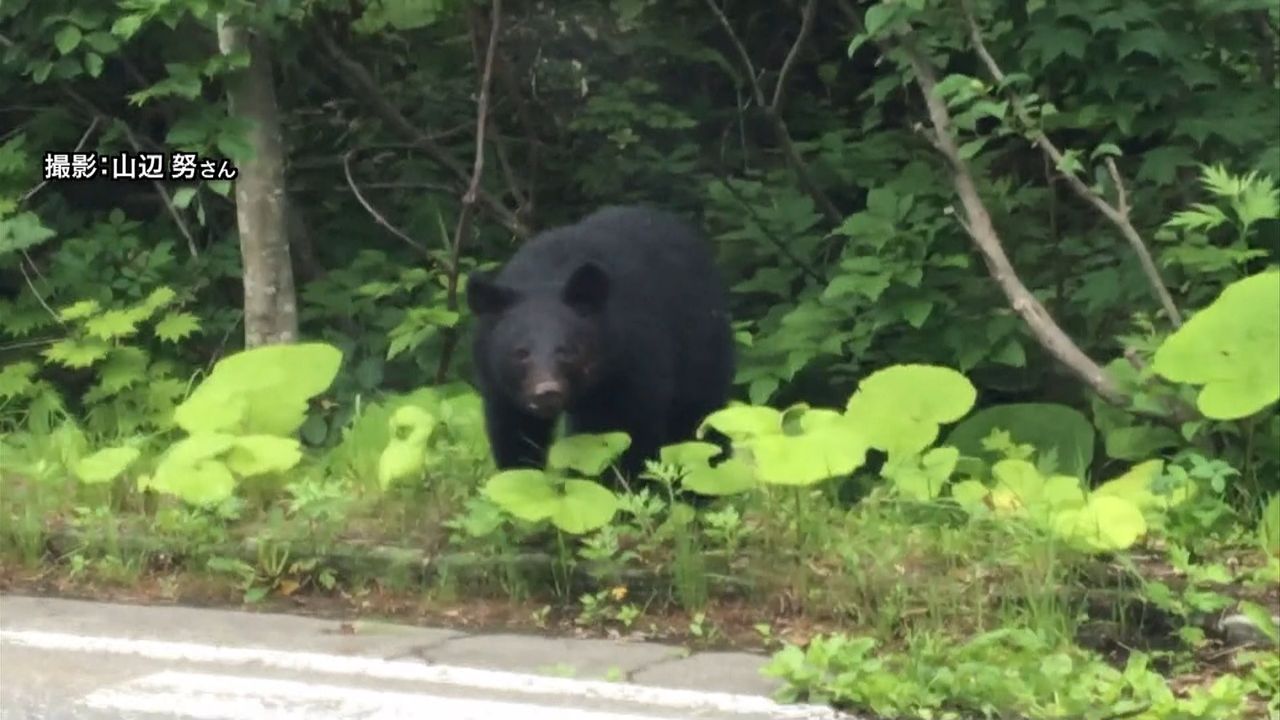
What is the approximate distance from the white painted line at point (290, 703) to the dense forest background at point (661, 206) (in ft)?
2.38

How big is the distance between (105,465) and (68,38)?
7.35 ft

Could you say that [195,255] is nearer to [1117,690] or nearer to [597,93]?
[597,93]

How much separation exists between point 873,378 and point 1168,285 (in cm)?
172

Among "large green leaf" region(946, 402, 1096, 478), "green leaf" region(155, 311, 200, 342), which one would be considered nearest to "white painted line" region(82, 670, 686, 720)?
"large green leaf" region(946, 402, 1096, 478)

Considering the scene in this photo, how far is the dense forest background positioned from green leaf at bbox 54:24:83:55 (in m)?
0.03

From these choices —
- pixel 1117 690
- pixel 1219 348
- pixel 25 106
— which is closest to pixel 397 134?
pixel 25 106

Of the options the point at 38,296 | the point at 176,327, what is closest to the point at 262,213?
the point at 176,327

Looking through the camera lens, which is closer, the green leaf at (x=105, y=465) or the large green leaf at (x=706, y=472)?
the large green leaf at (x=706, y=472)

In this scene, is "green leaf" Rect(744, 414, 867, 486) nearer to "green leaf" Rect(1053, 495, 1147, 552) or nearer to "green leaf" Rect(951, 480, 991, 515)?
"green leaf" Rect(951, 480, 991, 515)

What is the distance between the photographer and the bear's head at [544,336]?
18.9 ft

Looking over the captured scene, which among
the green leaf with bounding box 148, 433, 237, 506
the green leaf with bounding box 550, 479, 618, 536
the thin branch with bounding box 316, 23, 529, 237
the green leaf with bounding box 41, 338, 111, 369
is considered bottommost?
the green leaf with bounding box 550, 479, 618, 536

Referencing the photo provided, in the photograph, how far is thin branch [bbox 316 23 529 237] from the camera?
9.03 m

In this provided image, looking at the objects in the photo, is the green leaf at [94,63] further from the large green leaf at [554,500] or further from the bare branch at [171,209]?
the large green leaf at [554,500]

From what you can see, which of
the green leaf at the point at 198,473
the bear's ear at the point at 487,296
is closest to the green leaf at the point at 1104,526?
the bear's ear at the point at 487,296
